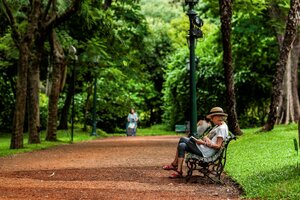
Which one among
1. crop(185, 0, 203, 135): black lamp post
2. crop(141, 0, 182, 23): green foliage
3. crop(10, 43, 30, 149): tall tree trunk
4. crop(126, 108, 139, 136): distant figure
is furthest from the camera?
crop(141, 0, 182, 23): green foliage

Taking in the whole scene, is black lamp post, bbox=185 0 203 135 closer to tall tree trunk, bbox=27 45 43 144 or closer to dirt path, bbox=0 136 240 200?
dirt path, bbox=0 136 240 200

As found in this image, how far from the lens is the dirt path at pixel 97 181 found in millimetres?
9156

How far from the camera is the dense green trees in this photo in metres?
22.1

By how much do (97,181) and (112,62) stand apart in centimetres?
2007

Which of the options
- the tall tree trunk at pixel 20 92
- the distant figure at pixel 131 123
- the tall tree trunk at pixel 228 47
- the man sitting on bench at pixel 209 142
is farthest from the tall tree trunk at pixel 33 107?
the distant figure at pixel 131 123

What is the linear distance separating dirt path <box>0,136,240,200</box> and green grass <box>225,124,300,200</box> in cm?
38

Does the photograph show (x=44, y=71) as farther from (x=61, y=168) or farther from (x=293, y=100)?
(x=61, y=168)

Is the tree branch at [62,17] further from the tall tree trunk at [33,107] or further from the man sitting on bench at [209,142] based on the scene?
the man sitting on bench at [209,142]

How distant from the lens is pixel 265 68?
38438 millimetres

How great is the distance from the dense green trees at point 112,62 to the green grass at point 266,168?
6.07m

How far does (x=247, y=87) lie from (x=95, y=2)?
54.8 ft

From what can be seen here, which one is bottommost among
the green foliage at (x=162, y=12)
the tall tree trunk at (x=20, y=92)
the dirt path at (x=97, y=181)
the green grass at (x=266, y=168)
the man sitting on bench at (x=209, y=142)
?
the dirt path at (x=97, y=181)

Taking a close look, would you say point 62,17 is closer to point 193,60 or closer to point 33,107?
point 33,107

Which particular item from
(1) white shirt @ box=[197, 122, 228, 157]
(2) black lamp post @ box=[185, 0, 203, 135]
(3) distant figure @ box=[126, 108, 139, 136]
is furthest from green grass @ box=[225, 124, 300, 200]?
(3) distant figure @ box=[126, 108, 139, 136]
